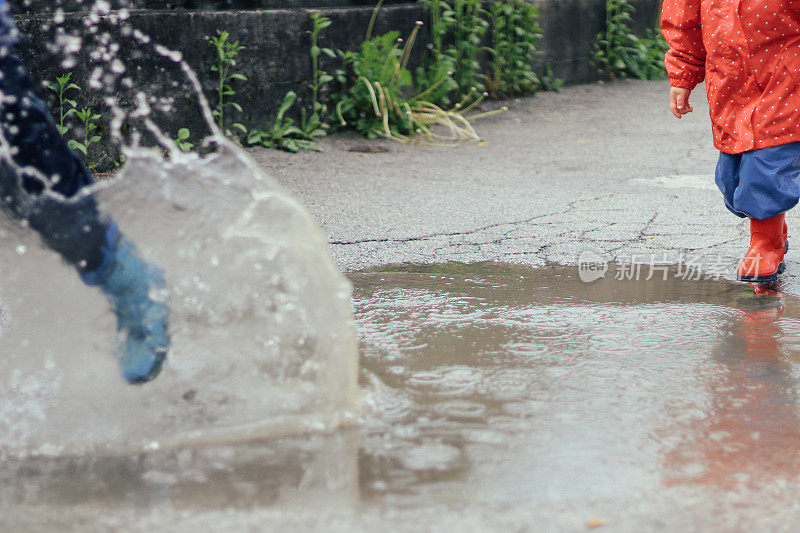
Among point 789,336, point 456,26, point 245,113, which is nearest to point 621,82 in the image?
point 456,26

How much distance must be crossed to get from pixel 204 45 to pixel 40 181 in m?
3.07

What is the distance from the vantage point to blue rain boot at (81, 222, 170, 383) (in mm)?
2105

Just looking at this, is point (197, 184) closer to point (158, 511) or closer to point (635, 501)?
point (158, 511)

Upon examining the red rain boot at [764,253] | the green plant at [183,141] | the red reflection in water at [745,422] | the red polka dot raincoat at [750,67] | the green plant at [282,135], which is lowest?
the green plant at [282,135]

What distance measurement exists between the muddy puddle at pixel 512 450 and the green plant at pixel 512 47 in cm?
494

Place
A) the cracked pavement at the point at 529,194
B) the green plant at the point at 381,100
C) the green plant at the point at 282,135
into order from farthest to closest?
the green plant at the point at 381,100 < the green plant at the point at 282,135 < the cracked pavement at the point at 529,194

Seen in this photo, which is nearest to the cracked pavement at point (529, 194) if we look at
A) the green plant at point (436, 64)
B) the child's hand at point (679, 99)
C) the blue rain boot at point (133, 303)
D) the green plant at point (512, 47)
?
the green plant at point (436, 64)

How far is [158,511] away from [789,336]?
1735 millimetres

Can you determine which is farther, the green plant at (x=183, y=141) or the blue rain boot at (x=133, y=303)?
the green plant at (x=183, y=141)

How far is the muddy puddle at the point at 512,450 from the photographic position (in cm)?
159

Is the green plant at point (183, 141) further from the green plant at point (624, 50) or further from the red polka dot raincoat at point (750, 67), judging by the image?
the green plant at point (624, 50)

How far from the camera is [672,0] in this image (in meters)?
3.13

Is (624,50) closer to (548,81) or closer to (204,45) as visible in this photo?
(548,81)

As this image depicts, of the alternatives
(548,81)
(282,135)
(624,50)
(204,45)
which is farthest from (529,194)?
(624,50)
